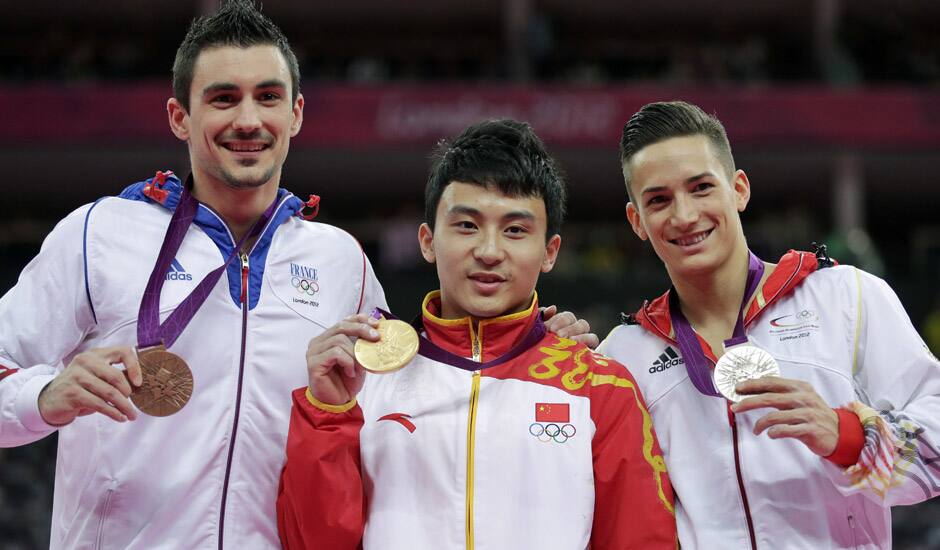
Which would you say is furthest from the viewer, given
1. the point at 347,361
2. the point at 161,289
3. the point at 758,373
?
the point at 161,289

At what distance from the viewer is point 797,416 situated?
2.40 meters

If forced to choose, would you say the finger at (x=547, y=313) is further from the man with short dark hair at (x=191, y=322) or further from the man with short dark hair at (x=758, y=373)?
the man with short dark hair at (x=758, y=373)

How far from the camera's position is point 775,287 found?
9.39 feet

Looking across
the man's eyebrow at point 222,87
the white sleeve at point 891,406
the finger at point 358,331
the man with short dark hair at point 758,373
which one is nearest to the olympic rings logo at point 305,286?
the finger at point 358,331

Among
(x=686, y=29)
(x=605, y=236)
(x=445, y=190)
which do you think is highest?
(x=686, y=29)

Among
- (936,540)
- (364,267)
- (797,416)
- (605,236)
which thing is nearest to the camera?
(797,416)

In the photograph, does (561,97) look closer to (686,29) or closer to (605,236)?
(605,236)

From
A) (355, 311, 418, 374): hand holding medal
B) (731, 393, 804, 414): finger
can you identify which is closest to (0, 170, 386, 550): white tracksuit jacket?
(355, 311, 418, 374): hand holding medal

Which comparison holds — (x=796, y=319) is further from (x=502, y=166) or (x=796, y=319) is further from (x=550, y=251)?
(x=502, y=166)

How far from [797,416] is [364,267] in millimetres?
1373

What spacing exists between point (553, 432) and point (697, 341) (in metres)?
0.54

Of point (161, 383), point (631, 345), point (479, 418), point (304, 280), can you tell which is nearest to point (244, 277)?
point (304, 280)

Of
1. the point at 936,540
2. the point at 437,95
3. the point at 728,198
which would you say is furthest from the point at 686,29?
the point at 728,198

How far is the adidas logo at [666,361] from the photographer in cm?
292
